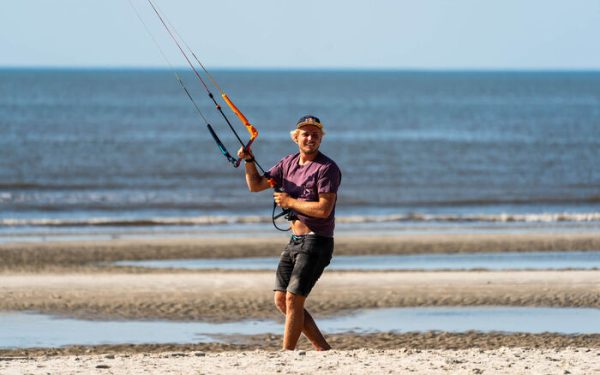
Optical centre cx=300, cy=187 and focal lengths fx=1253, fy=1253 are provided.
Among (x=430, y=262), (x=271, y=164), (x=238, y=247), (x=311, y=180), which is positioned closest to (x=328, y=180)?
(x=311, y=180)

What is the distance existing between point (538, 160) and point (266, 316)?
104ft

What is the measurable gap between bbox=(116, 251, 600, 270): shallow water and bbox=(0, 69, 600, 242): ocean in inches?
154

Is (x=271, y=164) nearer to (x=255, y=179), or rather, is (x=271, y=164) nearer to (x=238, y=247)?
(x=238, y=247)

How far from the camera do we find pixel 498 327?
11289 mm

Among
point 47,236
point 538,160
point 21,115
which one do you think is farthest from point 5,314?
point 21,115

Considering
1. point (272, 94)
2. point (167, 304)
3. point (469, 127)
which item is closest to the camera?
point (167, 304)

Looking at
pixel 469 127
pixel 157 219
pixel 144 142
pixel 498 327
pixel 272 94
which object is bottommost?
pixel 498 327

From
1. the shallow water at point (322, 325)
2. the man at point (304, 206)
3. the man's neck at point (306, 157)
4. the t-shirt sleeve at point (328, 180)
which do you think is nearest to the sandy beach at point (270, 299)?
the shallow water at point (322, 325)

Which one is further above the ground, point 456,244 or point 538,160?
point 538,160

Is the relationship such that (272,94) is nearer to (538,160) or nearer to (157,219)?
(538,160)

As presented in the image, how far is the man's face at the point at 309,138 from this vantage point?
8156mm

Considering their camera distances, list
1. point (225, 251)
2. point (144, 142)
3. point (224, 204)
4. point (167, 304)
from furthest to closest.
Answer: point (144, 142) < point (224, 204) < point (225, 251) < point (167, 304)

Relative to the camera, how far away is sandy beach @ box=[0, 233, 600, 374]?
8.17m

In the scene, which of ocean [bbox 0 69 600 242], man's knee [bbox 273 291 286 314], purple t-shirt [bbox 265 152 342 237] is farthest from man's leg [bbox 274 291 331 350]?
ocean [bbox 0 69 600 242]
